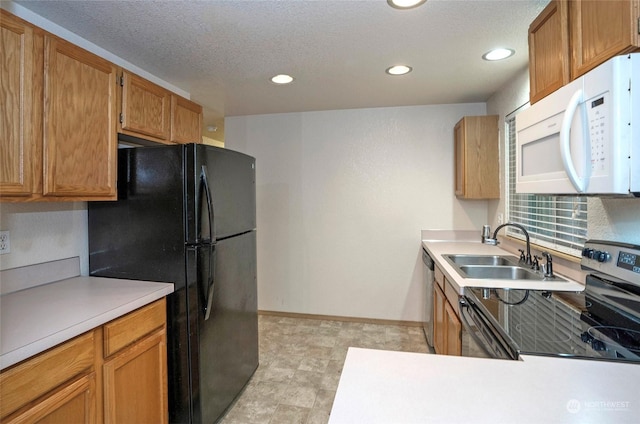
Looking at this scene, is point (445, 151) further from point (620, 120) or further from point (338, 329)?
point (620, 120)

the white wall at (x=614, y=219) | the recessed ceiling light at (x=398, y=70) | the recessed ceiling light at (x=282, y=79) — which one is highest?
the recessed ceiling light at (x=282, y=79)

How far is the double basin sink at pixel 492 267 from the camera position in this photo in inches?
80.9

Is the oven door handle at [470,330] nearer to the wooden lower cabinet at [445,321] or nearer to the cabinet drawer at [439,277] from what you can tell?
the wooden lower cabinet at [445,321]

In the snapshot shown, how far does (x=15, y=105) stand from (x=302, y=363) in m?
2.45

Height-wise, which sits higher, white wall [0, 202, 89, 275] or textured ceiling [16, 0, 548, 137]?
textured ceiling [16, 0, 548, 137]

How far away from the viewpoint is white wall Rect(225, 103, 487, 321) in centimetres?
341

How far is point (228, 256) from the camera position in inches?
80.7

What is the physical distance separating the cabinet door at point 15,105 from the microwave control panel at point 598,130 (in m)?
2.15

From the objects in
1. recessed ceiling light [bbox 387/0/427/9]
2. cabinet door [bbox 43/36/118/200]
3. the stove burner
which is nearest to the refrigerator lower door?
cabinet door [bbox 43/36/118/200]

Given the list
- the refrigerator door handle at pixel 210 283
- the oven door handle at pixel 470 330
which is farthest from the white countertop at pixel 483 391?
the refrigerator door handle at pixel 210 283

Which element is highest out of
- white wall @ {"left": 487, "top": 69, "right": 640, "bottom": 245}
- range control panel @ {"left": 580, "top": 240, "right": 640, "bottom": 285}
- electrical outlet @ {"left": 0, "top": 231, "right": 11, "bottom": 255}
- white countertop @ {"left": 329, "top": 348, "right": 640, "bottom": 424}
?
white wall @ {"left": 487, "top": 69, "right": 640, "bottom": 245}

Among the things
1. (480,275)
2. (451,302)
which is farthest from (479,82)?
(451,302)

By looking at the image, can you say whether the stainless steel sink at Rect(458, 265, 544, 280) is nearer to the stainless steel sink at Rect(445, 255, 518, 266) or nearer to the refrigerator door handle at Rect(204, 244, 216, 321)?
the stainless steel sink at Rect(445, 255, 518, 266)

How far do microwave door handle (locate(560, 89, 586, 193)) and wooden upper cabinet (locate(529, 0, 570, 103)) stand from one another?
23 cm
